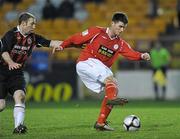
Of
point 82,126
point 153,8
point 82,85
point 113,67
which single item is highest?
point 153,8

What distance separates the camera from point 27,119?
43.1ft

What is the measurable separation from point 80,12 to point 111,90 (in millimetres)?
17048

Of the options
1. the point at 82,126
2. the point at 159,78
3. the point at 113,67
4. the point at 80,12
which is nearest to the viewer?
the point at 82,126

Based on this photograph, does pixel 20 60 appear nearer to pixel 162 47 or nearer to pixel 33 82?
pixel 33 82

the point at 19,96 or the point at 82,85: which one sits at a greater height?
the point at 82,85

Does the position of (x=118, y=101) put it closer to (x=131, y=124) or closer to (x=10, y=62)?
(x=131, y=124)

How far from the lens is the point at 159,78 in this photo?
2192 centimetres

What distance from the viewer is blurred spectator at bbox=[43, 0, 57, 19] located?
2608 cm

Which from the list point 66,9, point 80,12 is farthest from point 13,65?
point 80,12

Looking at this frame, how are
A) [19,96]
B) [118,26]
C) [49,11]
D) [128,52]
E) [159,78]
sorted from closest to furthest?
[19,96], [118,26], [128,52], [159,78], [49,11]

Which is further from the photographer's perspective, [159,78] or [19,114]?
[159,78]

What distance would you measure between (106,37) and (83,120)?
2.68 m

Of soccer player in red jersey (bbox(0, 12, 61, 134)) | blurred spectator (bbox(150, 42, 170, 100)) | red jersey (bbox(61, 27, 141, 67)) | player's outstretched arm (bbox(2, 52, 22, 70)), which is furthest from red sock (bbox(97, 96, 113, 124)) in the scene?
blurred spectator (bbox(150, 42, 170, 100))

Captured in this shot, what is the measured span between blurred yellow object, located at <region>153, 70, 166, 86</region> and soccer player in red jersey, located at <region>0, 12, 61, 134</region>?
11.8m
